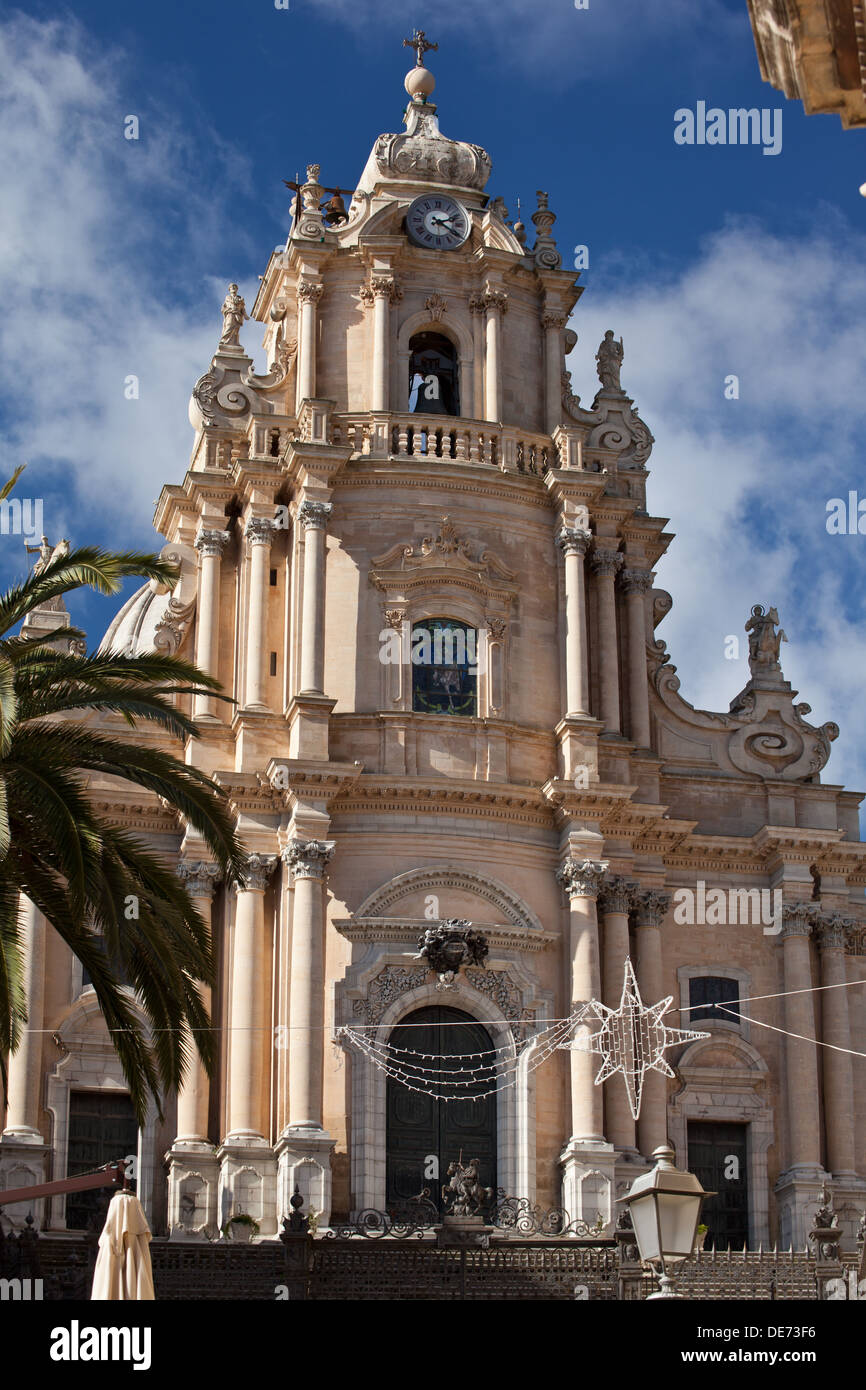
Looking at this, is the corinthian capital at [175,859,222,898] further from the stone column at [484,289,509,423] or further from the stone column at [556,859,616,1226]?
the stone column at [484,289,509,423]

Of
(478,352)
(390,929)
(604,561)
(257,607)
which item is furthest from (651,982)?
(478,352)

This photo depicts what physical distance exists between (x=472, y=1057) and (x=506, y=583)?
26.8 feet

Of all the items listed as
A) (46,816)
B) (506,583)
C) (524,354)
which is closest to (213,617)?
(506,583)

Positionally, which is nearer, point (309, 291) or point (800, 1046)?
point (800, 1046)

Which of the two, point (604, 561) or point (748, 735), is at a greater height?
point (604, 561)

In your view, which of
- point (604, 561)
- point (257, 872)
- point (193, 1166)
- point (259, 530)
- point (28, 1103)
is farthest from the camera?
point (604, 561)

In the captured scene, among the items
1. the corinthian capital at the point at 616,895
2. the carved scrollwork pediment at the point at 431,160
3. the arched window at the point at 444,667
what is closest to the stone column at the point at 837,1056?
the corinthian capital at the point at 616,895

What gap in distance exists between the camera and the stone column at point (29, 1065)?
119 feet

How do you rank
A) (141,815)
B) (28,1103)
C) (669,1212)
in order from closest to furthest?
(669,1212), (28,1103), (141,815)

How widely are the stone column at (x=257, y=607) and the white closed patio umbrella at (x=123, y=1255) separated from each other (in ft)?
50.9

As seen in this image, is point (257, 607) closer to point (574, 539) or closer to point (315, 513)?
point (315, 513)

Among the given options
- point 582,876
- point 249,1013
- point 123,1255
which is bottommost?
point 123,1255

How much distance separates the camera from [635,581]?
41594 mm

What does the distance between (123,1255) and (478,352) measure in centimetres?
2196
